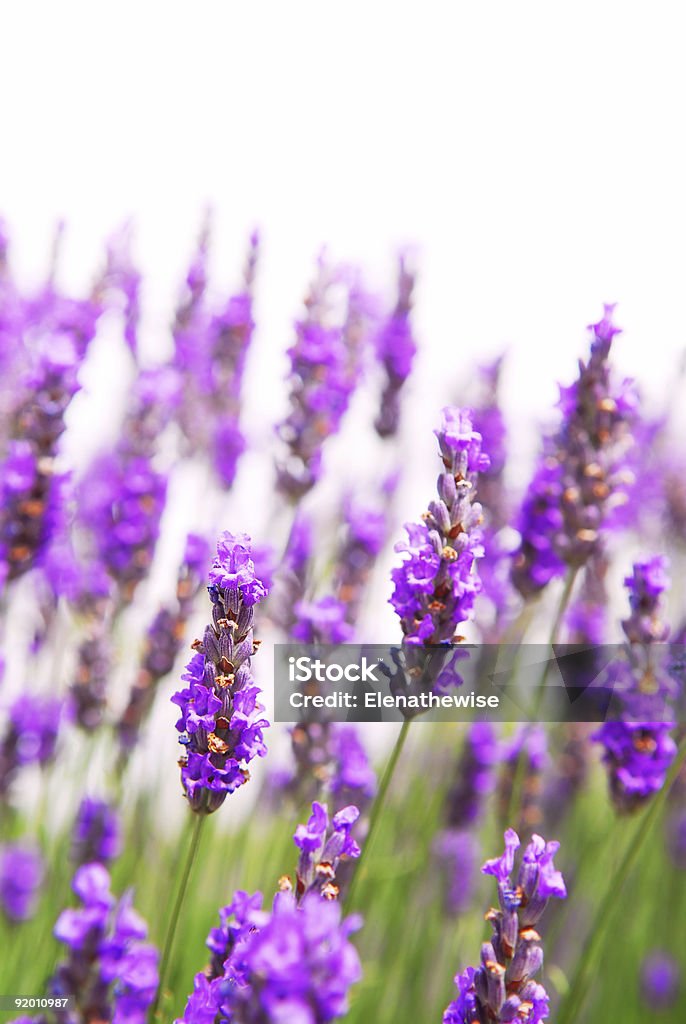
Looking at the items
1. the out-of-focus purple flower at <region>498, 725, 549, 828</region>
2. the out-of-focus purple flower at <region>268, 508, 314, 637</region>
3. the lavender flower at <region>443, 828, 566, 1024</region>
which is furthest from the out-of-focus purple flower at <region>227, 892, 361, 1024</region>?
the out-of-focus purple flower at <region>498, 725, 549, 828</region>

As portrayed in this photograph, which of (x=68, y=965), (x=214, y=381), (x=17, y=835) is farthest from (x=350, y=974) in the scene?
(x=17, y=835)

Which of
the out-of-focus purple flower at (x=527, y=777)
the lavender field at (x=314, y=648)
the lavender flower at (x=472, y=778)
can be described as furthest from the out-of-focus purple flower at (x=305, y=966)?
the lavender flower at (x=472, y=778)

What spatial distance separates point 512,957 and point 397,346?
8.13ft

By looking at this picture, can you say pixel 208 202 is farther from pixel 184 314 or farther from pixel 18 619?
pixel 18 619

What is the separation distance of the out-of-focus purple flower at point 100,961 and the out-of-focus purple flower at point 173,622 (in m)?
1.05

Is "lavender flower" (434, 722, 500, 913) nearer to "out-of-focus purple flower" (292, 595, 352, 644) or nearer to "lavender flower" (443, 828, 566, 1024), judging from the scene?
"out-of-focus purple flower" (292, 595, 352, 644)

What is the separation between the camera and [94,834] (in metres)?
2.78

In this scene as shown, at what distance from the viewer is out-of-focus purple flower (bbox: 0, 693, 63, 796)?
3.18 m

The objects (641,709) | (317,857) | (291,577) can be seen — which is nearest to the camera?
(317,857)

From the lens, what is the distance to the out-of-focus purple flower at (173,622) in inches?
109

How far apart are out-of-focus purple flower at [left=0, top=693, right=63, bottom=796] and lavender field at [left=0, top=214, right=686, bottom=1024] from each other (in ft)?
0.03

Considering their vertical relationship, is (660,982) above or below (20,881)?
above

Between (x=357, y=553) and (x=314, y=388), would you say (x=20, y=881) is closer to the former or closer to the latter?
(x=357, y=553)

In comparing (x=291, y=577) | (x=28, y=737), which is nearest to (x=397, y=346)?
(x=291, y=577)
